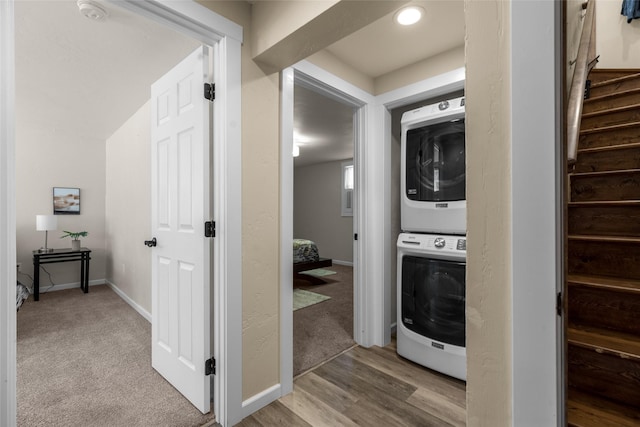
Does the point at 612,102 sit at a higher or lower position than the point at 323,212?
higher

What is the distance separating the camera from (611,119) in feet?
7.11

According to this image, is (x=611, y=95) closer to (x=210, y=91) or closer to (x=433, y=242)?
(x=433, y=242)

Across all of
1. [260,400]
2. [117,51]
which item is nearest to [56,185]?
[117,51]

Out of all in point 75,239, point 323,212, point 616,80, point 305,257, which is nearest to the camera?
point 616,80

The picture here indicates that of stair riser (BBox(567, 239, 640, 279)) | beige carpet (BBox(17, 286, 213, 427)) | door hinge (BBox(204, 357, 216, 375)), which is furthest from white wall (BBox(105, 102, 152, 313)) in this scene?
stair riser (BBox(567, 239, 640, 279))

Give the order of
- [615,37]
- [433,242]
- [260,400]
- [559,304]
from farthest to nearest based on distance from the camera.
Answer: [615,37]
[433,242]
[260,400]
[559,304]

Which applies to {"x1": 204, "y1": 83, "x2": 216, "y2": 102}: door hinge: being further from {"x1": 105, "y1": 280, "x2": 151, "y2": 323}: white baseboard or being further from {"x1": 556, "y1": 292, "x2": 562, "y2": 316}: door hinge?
{"x1": 105, "y1": 280, "x2": 151, "y2": 323}: white baseboard

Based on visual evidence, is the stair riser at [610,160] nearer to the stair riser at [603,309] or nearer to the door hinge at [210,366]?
the stair riser at [603,309]

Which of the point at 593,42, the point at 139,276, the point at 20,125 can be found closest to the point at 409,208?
the point at 593,42

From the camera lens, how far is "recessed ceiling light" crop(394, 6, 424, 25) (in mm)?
1719

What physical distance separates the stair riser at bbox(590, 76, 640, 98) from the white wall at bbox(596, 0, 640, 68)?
2.16ft

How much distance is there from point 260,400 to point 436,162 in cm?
196

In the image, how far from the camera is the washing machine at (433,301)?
2004 millimetres

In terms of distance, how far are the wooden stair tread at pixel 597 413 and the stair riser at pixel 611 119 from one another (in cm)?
206
